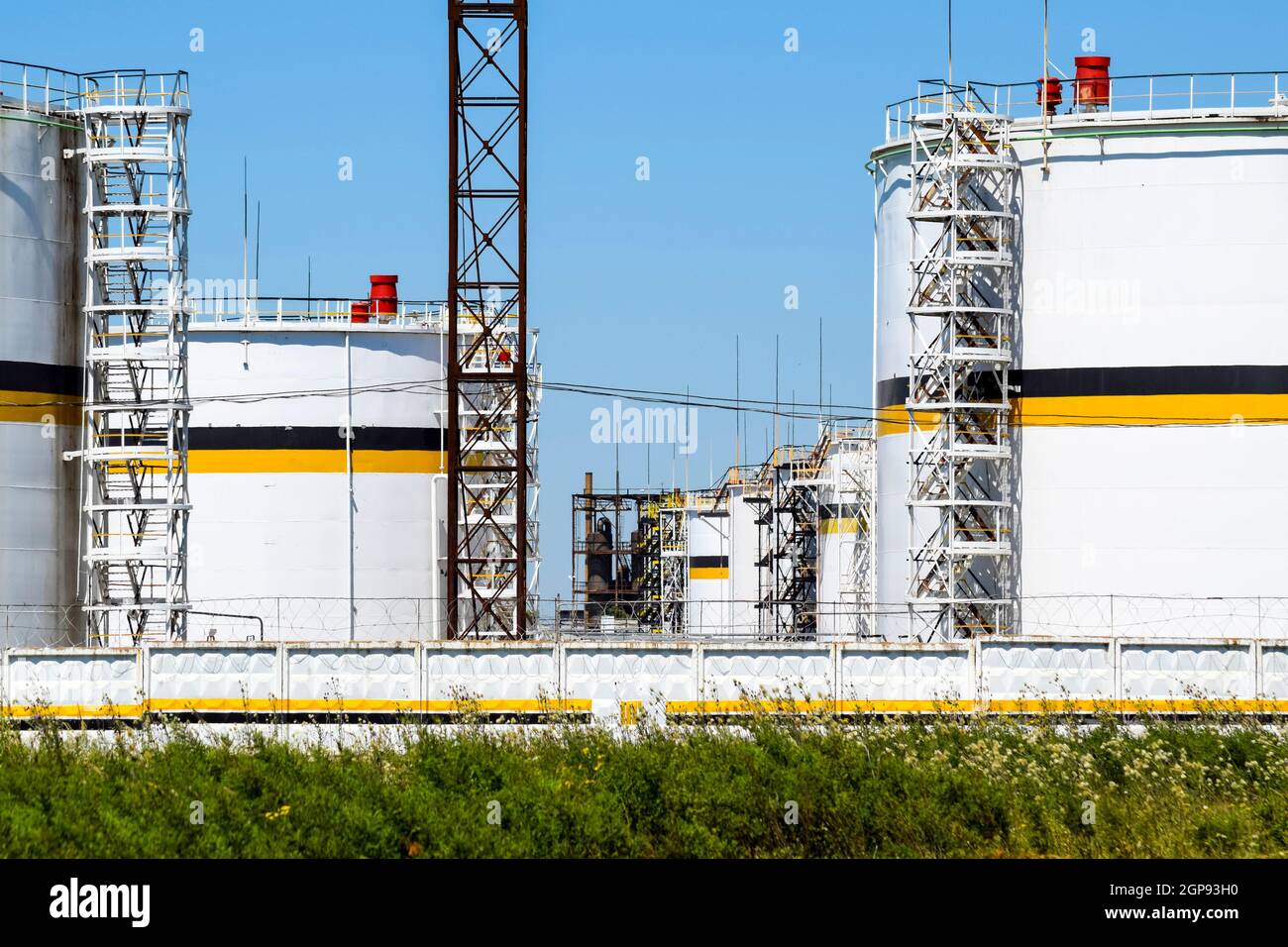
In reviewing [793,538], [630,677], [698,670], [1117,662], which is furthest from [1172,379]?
[793,538]

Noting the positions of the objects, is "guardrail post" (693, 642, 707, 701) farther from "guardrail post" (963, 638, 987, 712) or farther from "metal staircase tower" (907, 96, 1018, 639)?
"metal staircase tower" (907, 96, 1018, 639)

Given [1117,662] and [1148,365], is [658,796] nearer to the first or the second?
[1117,662]

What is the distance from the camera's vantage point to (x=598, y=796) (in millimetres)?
21484

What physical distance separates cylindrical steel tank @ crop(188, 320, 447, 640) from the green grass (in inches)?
883

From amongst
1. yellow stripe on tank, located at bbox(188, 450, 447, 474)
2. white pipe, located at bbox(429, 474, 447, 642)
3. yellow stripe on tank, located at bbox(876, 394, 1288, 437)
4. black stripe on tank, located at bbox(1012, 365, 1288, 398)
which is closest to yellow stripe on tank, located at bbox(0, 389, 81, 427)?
yellow stripe on tank, located at bbox(188, 450, 447, 474)

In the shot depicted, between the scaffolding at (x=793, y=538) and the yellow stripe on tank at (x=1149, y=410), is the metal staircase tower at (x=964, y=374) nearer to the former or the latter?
the yellow stripe on tank at (x=1149, y=410)

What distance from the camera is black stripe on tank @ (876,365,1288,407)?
3644cm

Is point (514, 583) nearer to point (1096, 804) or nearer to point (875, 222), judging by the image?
point (875, 222)

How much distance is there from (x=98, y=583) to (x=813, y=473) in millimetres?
32555

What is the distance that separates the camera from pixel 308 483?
47.2m

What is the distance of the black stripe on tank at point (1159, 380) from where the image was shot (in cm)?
3644

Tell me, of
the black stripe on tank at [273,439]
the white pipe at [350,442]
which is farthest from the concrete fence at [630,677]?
the black stripe on tank at [273,439]

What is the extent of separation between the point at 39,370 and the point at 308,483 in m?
12.0

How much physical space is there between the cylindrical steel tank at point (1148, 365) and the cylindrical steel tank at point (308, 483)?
1606cm
